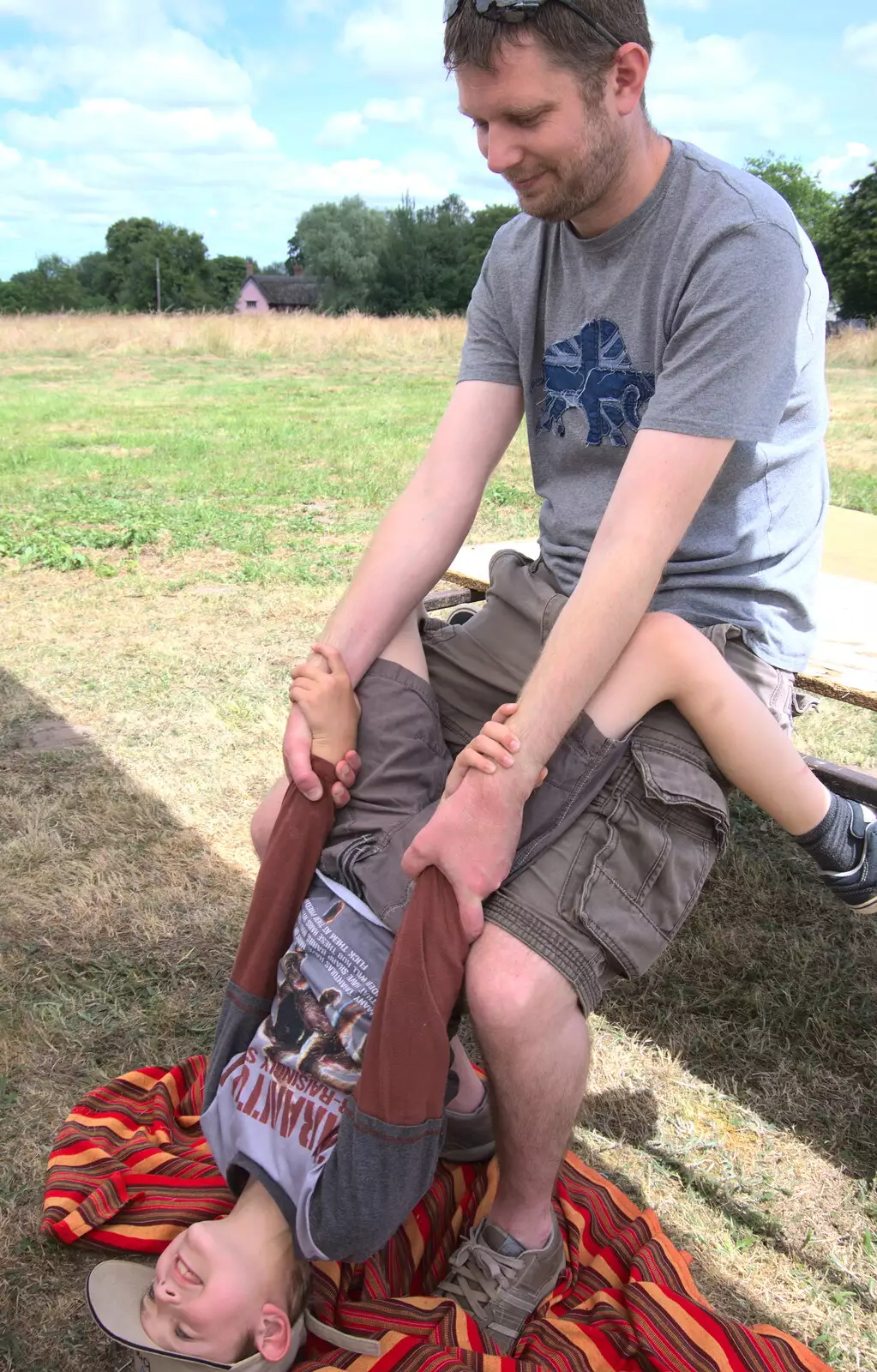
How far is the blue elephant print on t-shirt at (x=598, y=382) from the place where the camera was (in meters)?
2.04

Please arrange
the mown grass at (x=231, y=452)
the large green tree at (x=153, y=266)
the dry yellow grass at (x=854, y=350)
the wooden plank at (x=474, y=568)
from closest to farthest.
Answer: the wooden plank at (x=474, y=568), the mown grass at (x=231, y=452), the dry yellow grass at (x=854, y=350), the large green tree at (x=153, y=266)

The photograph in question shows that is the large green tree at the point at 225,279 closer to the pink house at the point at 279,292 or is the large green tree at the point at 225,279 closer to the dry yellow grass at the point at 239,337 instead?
the pink house at the point at 279,292

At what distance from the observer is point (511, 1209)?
178cm

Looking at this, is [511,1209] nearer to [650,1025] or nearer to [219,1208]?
[219,1208]

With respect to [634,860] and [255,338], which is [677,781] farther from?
[255,338]

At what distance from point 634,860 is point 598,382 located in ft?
3.01

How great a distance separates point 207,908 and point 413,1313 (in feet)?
4.62

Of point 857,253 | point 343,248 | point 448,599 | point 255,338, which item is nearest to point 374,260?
point 343,248

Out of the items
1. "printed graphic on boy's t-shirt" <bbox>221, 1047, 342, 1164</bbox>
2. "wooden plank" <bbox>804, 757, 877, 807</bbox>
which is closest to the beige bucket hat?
"printed graphic on boy's t-shirt" <bbox>221, 1047, 342, 1164</bbox>

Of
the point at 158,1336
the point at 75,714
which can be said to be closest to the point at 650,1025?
the point at 158,1336

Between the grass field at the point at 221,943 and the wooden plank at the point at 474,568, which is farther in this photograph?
the wooden plank at the point at 474,568

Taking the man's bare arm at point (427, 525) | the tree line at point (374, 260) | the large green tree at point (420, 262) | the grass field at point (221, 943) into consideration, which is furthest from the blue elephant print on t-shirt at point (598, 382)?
the large green tree at point (420, 262)

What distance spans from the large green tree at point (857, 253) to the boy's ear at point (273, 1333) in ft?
162

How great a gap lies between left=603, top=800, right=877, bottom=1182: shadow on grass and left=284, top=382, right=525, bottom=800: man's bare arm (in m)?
1.13
